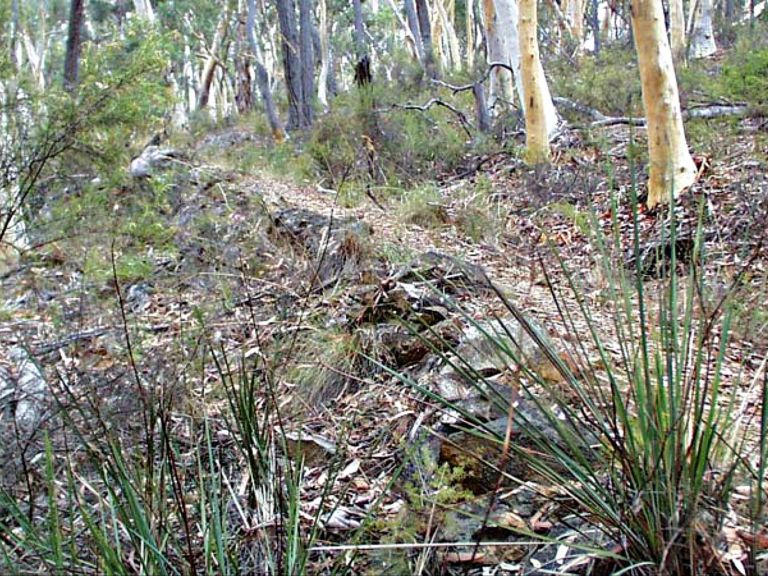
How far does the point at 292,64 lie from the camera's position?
462 inches

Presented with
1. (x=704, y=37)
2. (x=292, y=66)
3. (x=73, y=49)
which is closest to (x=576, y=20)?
(x=704, y=37)

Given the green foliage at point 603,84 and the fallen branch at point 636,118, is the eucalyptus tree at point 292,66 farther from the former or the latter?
the fallen branch at point 636,118

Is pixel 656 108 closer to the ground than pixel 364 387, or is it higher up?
higher up

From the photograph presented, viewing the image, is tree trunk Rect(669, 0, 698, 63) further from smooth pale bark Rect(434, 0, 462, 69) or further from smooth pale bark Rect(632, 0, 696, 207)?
smooth pale bark Rect(434, 0, 462, 69)

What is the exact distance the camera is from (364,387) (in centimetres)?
282

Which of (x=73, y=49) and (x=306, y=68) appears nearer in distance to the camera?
(x=73, y=49)

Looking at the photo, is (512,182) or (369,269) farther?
(512,182)

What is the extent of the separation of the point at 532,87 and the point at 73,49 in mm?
4464

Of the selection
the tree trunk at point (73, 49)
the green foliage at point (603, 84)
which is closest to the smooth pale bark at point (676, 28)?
the green foliage at point (603, 84)

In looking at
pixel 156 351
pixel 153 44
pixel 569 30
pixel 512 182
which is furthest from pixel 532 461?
pixel 569 30

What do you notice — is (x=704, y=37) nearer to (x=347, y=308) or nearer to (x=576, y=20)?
(x=576, y=20)

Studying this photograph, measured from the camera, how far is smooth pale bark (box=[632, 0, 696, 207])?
4820mm

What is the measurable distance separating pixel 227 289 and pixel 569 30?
15.4 meters

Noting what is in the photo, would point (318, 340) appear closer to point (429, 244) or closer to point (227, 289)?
point (227, 289)
